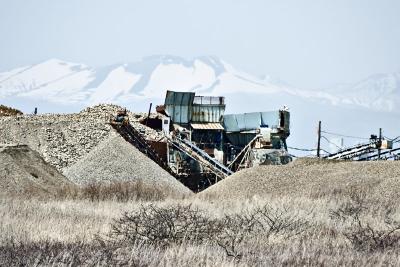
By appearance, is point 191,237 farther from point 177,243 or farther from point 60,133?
point 60,133

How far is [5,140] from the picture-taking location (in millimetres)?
42188

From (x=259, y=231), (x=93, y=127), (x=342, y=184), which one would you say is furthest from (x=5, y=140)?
(x=259, y=231)

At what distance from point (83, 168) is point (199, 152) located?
10.7 m

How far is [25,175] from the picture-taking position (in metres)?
25.0

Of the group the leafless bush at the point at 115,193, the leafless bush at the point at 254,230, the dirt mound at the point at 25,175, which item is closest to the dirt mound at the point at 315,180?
the leafless bush at the point at 115,193

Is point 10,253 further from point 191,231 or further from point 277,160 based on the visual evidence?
point 277,160

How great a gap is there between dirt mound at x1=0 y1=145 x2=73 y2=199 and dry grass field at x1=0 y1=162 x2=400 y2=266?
16.3ft

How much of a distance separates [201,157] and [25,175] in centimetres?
1731

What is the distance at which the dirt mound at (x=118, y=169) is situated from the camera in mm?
31594

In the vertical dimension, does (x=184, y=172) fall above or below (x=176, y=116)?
below

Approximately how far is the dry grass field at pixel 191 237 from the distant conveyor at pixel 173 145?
2003 centimetres

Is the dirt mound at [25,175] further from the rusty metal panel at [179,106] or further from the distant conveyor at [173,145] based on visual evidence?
the rusty metal panel at [179,106]

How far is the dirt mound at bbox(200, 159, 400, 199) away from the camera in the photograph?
2280 centimetres

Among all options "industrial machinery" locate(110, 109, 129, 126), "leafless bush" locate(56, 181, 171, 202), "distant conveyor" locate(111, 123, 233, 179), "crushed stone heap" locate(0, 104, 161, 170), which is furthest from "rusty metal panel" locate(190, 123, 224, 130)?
"leafless bush" locate(56, 181, 171, 202)
